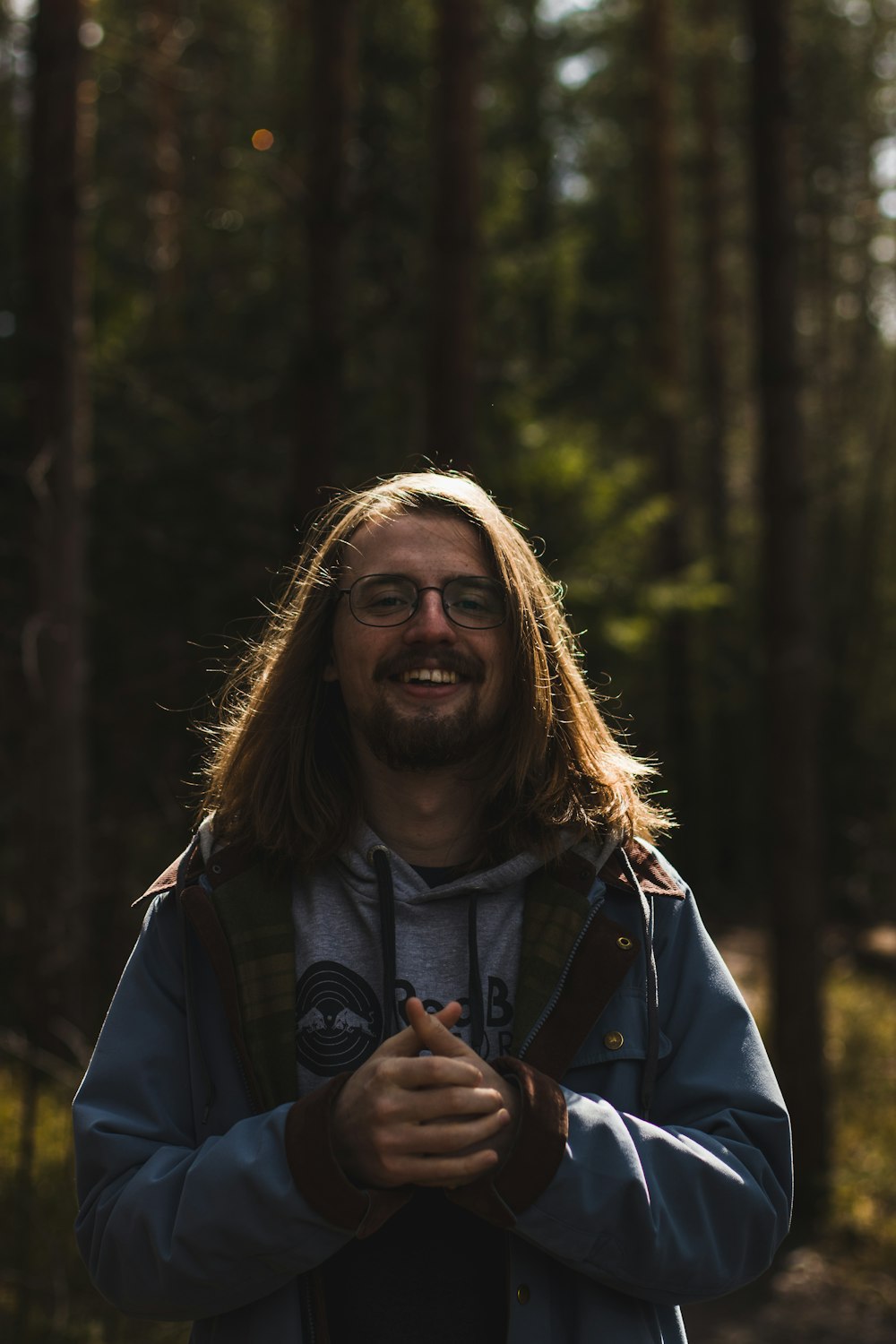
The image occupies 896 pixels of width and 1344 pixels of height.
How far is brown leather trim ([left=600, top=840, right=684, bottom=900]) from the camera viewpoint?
82.7 inches

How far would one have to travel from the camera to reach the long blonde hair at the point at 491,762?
7.20 feet

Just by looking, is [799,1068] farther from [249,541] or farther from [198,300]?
[198,300]

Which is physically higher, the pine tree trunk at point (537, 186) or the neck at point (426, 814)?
the pine tree trunk at point (537, 186)

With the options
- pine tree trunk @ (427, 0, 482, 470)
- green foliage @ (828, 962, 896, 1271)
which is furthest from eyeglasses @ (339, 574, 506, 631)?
green foliage @ (828, 962, 896, 1271)

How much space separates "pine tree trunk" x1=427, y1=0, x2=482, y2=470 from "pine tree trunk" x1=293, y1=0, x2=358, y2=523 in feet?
1.89

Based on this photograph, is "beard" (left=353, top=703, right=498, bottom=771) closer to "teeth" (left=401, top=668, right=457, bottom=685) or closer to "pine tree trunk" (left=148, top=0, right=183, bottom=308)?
"teeth" (left=401, top=668, right=457, bottom=685)

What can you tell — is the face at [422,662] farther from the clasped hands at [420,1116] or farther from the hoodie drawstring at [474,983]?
the clasped hands at [420,1116]

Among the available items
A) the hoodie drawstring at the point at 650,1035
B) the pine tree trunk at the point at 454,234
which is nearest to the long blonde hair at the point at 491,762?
the hoodie drawstring at the point at 650,1035

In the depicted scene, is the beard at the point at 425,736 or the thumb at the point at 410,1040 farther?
the beard at the point at 425,736

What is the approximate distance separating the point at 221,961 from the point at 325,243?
7.12m

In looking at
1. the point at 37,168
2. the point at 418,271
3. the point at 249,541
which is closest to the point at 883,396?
the point at 418,271

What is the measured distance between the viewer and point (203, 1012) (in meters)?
2.03

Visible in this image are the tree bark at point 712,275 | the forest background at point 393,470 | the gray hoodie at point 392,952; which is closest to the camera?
the gray hoodie at point 392,952

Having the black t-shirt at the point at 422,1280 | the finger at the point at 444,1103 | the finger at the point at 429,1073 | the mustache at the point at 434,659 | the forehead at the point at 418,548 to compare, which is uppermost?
the forehead at the point at 418,548
